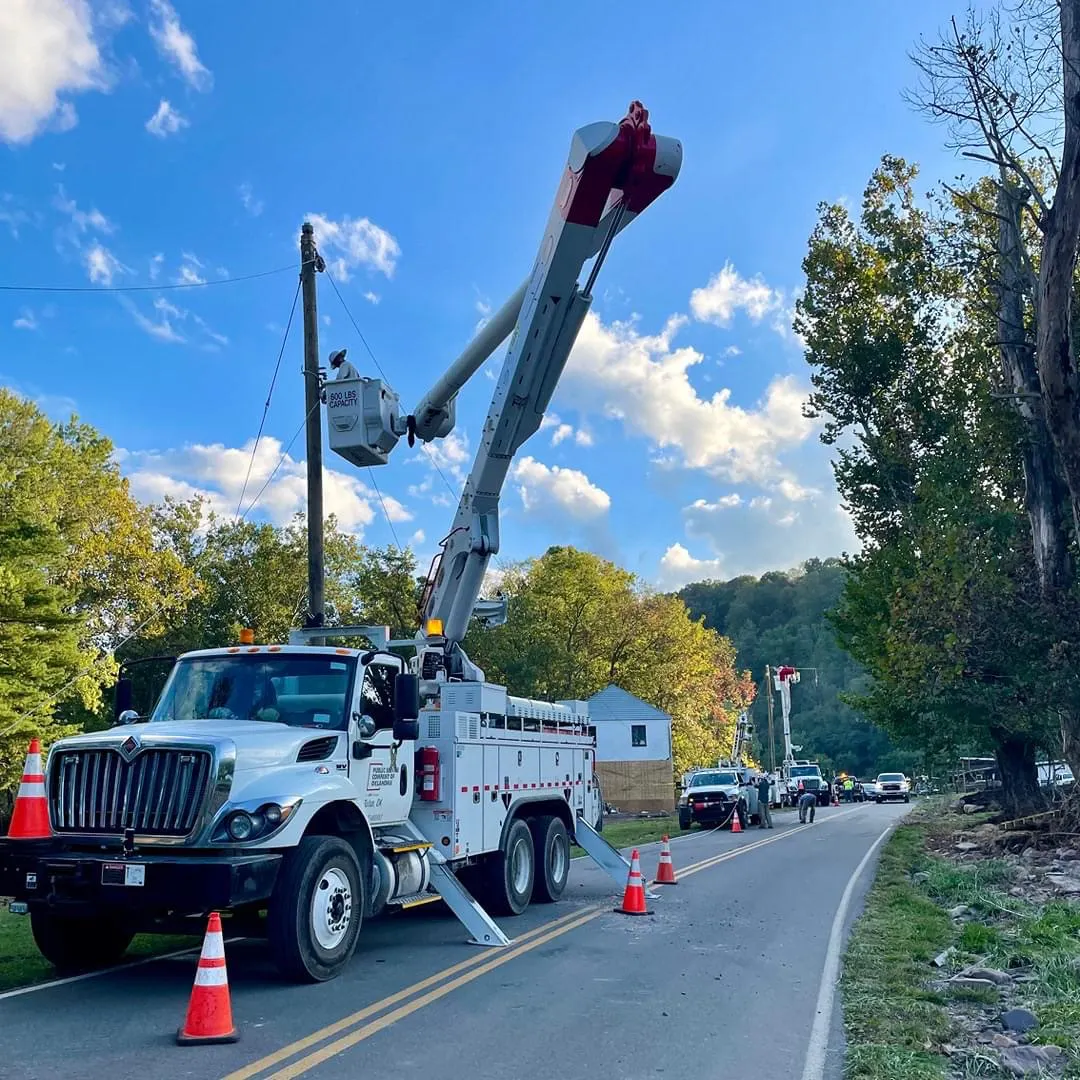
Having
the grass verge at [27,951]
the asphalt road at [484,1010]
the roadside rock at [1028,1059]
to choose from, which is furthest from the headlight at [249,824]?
the roadside rock at [1028,1059]

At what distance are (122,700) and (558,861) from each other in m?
5.88

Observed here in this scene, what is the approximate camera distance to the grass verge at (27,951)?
7738 millimetres

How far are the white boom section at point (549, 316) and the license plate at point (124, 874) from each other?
216 inches

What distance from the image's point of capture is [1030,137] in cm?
1447

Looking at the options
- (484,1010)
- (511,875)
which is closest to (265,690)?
(484,1010)

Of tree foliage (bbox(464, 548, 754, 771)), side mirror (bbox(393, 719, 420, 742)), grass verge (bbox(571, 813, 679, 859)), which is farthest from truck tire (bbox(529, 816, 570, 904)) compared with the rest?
tree foliage (bbox(464, 548, 754, 771))

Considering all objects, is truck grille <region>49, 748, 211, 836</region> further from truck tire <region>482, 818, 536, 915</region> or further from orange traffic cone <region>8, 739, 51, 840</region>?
truck tire <region>482, 818, 536, 915</region>

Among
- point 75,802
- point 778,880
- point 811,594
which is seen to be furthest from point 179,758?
point 811,594

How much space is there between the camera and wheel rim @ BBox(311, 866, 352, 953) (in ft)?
24.4

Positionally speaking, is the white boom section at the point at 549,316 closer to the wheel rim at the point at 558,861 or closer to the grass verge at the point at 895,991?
the wheel rim at the point at 558,861

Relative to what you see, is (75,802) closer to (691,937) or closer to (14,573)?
(691,937)

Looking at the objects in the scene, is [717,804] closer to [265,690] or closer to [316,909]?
[265,690]

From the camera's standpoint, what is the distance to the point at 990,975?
8.54 m

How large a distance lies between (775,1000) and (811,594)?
11978cm
